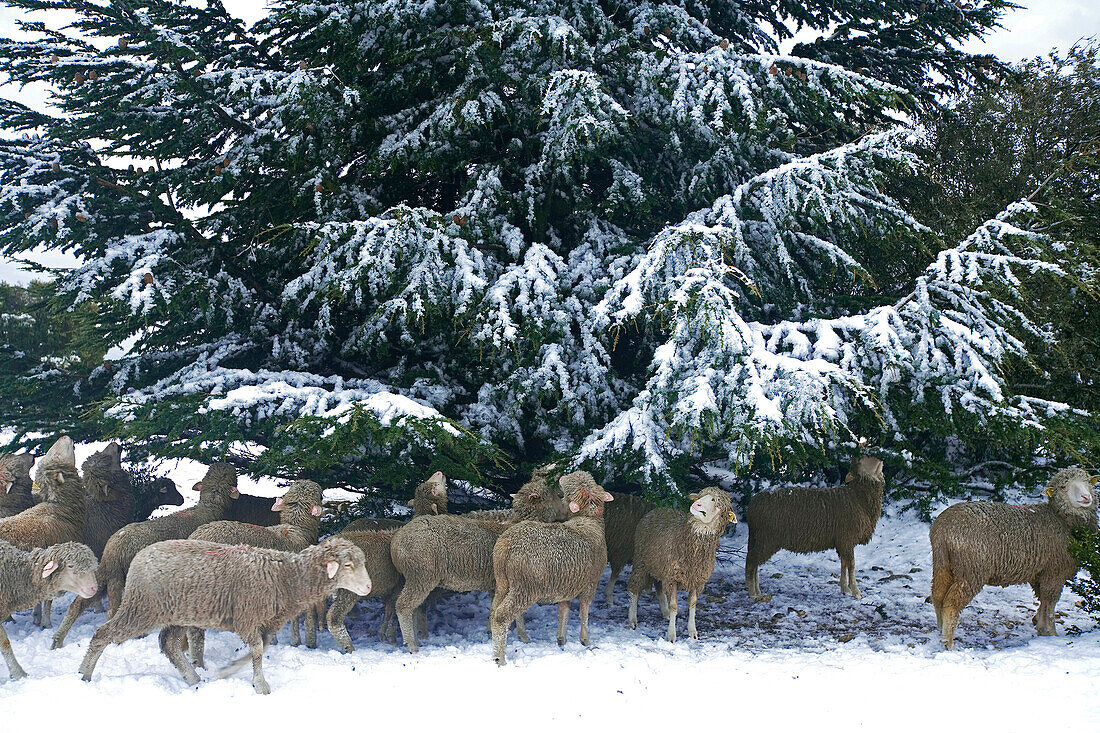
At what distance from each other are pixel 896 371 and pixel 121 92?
794 cm

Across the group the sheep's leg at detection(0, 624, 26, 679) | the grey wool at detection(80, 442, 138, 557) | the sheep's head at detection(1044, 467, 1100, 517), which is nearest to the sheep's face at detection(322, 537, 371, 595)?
the sheep's leg at detection(0, 624, 26, 679)

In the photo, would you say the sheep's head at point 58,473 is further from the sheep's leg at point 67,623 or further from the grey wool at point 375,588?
the grey wool at point 375,588

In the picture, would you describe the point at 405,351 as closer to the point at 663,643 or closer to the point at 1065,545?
the point at 663,643

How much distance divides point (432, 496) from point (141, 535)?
2353 millimetres

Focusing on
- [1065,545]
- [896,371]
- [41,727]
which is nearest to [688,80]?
[896,371]

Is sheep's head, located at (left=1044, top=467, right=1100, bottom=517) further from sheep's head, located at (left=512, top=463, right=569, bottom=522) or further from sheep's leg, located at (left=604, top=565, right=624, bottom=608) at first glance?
sheep's head, located at (left=512, top=463, right=569, bottom=522)

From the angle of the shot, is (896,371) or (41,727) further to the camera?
(896,371)

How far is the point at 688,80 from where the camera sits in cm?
738

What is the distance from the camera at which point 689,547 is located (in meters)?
5.90

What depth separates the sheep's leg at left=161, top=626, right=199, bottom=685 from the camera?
16.0 feet

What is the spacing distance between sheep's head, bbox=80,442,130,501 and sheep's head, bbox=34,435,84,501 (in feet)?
1.06

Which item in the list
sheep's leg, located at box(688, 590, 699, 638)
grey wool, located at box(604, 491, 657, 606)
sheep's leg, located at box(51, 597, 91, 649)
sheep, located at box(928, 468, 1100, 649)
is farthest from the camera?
grey wool, located at box(604, 491, 657, 606)

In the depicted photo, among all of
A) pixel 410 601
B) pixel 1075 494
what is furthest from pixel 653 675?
pixel 1075 494

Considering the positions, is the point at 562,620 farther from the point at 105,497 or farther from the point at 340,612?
the point at 105,497
